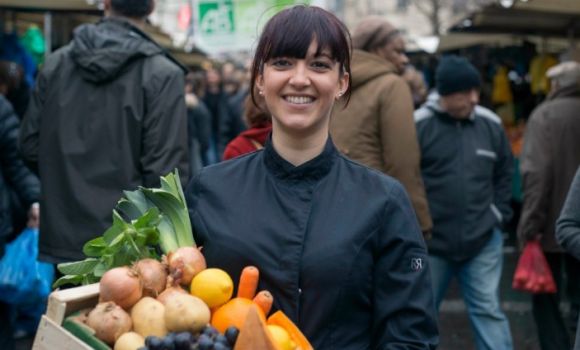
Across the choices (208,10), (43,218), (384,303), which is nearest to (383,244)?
(384,303)

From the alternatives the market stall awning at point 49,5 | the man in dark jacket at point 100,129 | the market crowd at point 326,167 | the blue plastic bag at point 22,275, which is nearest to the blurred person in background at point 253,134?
the market crowd at point 326,167

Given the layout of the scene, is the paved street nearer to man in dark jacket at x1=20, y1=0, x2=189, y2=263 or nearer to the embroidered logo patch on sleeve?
man in dark jacket at x1=20, y1=0, x2=189, y2=263

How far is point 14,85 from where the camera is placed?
8.34 meters

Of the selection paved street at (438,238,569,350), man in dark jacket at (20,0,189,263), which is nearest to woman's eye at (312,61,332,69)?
man in dark jacket at (20,0,189,263)

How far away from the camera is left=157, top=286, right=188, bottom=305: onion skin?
104 inches

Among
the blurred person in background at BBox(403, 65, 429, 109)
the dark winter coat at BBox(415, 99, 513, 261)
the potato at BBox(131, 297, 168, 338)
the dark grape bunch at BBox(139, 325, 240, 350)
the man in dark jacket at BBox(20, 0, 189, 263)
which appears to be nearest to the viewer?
the dark grape bunch at BBox(139, 325, 240, 350)

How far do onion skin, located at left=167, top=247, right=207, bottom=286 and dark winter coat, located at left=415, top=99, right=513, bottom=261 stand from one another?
4073mm

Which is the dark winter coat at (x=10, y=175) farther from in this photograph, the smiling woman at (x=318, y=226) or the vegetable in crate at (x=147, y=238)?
the smiling woman at (x=318, y=226)

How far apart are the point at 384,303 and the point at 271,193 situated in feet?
1.32

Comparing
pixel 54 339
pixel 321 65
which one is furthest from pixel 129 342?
pixel 321 65

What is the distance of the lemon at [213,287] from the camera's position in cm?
266

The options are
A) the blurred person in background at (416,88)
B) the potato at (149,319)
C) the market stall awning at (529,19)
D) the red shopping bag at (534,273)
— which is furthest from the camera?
the market stall awning at (529,19)

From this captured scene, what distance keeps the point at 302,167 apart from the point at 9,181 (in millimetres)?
A: 3433

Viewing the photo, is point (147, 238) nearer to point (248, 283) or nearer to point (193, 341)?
point (248, 283)
